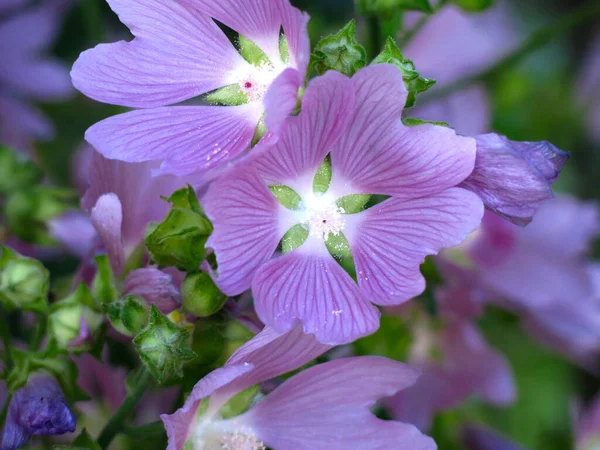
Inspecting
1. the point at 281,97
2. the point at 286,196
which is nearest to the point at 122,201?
the point at 286,196

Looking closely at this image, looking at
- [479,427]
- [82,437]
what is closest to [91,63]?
[82,437]

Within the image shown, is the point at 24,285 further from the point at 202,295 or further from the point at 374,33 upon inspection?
the point at 374,33

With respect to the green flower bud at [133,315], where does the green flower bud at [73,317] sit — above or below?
below

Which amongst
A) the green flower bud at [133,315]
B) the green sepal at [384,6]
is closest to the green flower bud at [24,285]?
the green flower bud at [133,315]

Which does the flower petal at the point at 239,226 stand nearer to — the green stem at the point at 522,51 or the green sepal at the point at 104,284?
the green sepal at the point at 104,284

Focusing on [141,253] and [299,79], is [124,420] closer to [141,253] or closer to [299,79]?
[141,253]

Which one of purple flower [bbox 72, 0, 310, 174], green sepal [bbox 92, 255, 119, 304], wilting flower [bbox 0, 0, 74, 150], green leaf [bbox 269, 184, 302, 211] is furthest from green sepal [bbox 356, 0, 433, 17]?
wilting flower [bbox 0, 0, 74, 150]

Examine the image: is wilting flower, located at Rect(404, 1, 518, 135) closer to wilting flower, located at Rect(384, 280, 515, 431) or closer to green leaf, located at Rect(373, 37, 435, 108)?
wilting flower, located at Rect(384, 280, 515, 431)
